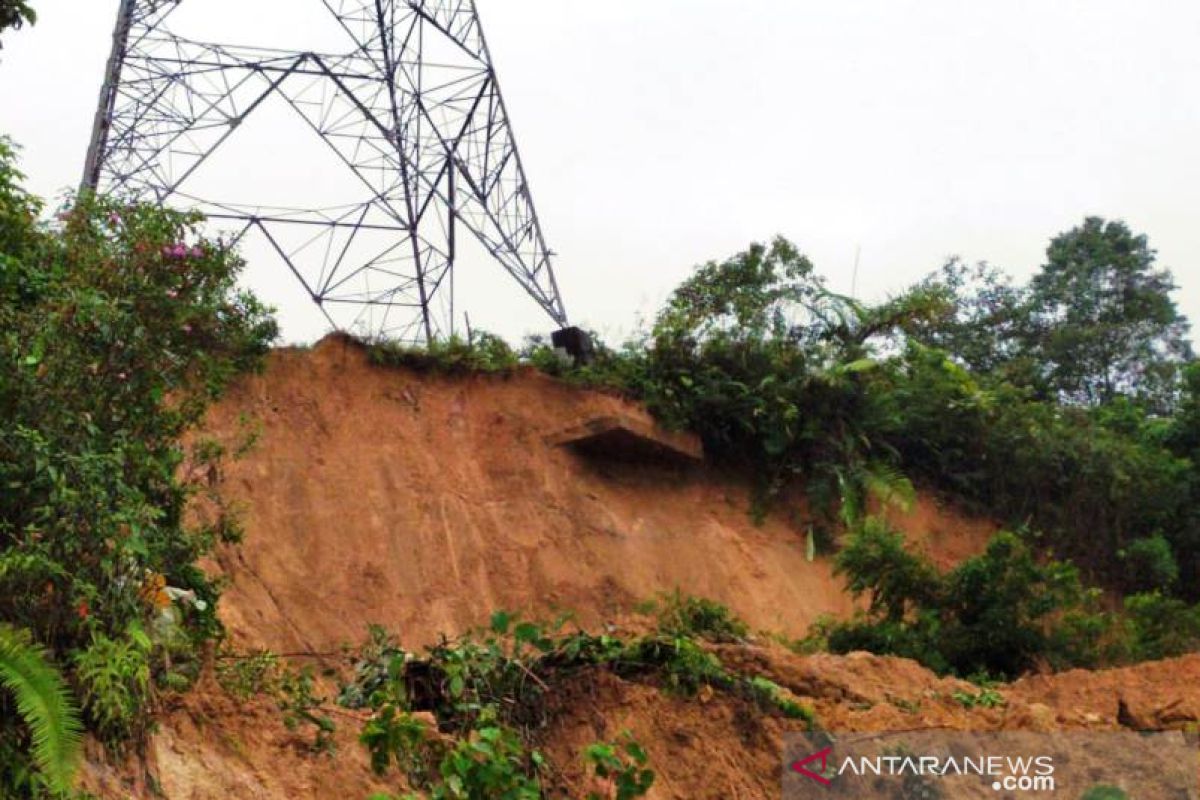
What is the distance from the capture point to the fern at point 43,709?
6.34 metres

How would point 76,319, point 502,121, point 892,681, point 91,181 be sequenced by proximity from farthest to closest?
point 502,121, point 91,181, point 892,681, point 76,319

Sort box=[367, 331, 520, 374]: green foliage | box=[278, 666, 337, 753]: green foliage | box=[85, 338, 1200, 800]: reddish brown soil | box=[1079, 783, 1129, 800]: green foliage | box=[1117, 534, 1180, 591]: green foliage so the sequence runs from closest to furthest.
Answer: box=[278, 666, 337, 753]: green foliage → box=[1079, 783, 1129, 800]: green foliage → box=[85, 338, 1200, 800]: reddish brown soil → box=[367, 331, 520, 374]: green foliage → box=[1117, 534, 1180, 591]: green foliage

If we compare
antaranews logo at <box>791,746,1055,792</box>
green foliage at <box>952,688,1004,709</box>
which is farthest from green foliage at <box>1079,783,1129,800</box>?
green foliage at <box>952,688,1004,709</box>

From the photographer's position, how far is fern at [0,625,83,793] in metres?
6.34

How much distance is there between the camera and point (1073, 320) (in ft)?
95.2

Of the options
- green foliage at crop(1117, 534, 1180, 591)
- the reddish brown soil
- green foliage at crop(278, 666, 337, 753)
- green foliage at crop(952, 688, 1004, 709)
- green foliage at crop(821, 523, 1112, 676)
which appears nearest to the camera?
green foliage at crop(278, 666, 337, 753)

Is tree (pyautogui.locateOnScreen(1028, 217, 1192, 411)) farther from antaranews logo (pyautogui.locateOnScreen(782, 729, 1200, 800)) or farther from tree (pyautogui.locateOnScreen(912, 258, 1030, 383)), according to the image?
antaranews logo (pyautogui.locateOnScreen(782, 729, 1200, 800))

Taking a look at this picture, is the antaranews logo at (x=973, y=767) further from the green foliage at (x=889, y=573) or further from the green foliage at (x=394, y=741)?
the green foliage at (x=889, y=573)

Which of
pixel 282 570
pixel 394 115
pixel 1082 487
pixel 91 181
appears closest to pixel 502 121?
pixel 394 115

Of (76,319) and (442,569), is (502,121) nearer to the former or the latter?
(442,569)

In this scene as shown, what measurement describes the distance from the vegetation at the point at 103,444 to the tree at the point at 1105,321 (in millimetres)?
20940

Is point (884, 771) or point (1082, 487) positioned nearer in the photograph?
point (884, 771)

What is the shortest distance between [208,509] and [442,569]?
8.88ft

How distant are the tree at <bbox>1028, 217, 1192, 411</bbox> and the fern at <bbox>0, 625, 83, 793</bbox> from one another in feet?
75.5
